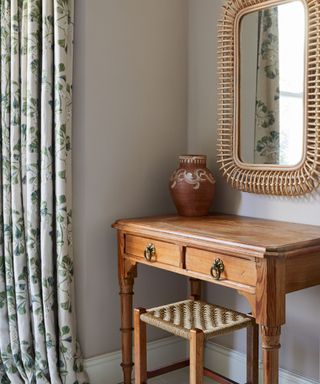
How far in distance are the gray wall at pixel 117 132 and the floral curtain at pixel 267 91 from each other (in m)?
0.52

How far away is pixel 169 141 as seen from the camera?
272 cm

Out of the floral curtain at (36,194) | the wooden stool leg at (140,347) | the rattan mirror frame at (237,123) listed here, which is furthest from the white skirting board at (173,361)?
the rattan mirror frame at (237,123)

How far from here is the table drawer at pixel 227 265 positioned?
1816mm

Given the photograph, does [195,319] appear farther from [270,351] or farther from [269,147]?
[269,147]

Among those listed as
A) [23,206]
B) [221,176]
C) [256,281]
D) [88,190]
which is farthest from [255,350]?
[23,206]

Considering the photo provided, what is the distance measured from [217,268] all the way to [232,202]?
0.68 meters

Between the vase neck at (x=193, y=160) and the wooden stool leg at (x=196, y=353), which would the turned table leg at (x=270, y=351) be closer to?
the wooden stool leg at (x=196, y=353)

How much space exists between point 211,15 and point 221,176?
78 centimetres

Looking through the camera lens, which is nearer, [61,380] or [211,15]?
[61,380]

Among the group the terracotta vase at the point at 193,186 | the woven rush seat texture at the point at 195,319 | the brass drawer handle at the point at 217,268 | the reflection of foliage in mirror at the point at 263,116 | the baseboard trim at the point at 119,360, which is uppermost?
the reflection of foliage in mirror at the point at 263,116

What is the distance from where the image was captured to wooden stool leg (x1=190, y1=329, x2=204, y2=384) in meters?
1.89

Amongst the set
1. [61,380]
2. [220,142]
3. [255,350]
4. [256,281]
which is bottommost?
[61,380]

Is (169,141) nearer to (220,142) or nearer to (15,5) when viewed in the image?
(220,142)

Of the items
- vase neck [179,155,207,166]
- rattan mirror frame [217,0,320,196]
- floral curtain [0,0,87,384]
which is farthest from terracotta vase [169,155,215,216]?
floral curtain [0,0,87,384]
